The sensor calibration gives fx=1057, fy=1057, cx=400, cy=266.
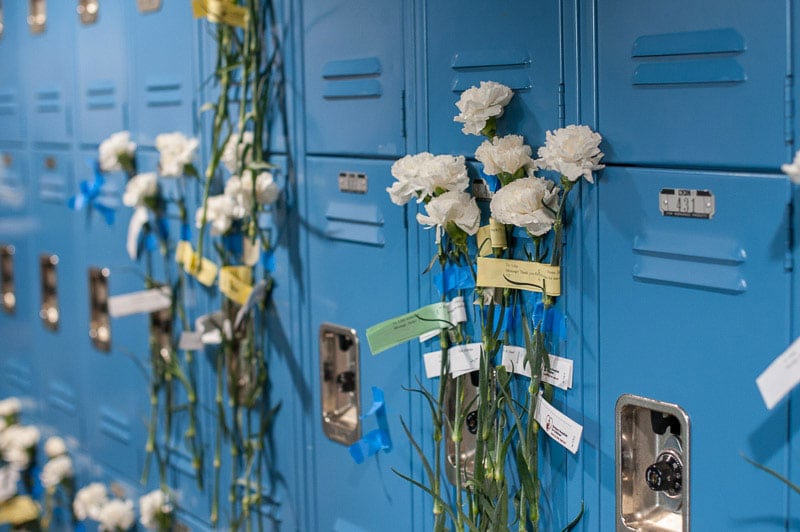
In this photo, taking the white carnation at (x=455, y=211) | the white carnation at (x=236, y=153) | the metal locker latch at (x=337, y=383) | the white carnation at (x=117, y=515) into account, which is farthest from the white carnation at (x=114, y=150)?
the white carnation at (x=455, y=211)

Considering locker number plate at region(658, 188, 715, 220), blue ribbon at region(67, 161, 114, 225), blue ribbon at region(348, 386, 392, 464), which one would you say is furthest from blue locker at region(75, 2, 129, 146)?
locker number plate at region(658, 188, 715, 220)

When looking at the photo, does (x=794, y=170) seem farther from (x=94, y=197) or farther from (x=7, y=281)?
(x=7, y=281)

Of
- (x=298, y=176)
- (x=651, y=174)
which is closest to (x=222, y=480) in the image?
(x=298, y=176)

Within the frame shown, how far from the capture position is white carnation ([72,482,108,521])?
12.3 ft

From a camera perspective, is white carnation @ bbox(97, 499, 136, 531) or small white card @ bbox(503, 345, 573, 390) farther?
white carnation @ bbox(97, 499, 136, 531)

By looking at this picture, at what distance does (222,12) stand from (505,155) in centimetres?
111

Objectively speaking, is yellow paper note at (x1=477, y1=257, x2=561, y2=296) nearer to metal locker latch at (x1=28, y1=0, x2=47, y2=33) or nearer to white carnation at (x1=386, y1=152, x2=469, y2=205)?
white carnation at (x1=386, y1=152, x2=469, y2=205)

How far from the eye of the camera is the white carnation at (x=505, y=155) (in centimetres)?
205

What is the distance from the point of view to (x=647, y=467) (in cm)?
200

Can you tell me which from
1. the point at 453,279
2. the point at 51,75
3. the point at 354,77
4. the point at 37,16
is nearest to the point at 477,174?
the point at 453,279

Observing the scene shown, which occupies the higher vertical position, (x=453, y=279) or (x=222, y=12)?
(x=222, y=12)

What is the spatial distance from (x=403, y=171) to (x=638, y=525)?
2.78 feet

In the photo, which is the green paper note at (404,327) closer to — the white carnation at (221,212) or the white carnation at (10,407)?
the white carnation at (221,212)

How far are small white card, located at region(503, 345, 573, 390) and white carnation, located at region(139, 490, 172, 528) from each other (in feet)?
5.41
